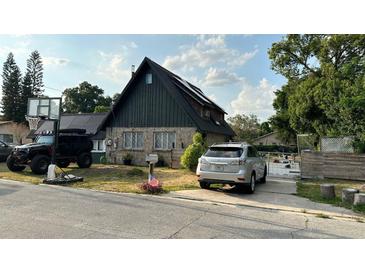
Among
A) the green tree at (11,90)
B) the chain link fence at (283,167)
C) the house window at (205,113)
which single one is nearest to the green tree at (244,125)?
the chain link fence at (283,167)

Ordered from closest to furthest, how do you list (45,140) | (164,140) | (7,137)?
(45,140) → (164,140) → (7,137)

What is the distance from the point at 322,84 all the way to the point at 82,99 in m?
54.1

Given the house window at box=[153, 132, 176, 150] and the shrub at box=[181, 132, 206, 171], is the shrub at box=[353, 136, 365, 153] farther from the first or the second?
the house window at box=[153, 132, 176, 150]

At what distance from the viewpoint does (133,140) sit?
21031mm

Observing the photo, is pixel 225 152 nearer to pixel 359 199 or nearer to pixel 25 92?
pixel 359 199

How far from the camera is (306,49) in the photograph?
99.6 feet

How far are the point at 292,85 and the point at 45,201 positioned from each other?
30208mm

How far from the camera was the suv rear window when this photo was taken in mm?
9719

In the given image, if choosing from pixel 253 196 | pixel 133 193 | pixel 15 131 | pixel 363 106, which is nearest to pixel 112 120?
pixel 133 193

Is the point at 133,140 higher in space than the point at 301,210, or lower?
higher

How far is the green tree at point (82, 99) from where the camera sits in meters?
65.0

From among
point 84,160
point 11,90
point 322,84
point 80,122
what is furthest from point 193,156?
point 11,90

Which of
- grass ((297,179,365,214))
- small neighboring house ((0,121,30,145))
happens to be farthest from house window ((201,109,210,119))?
small neighboring house ((0,121,30,145))
